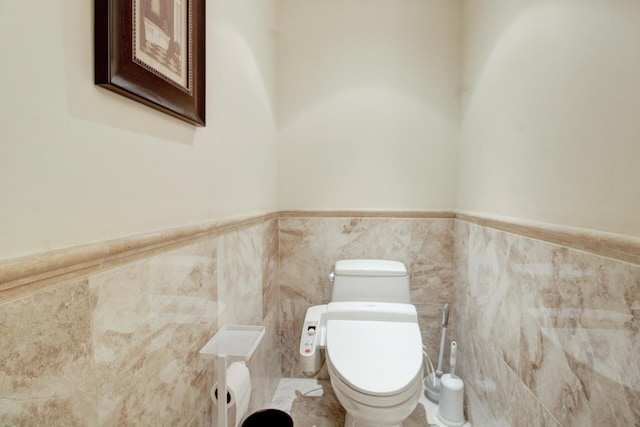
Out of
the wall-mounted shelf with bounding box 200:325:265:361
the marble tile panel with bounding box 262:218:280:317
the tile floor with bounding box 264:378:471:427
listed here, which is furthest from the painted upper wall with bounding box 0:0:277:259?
the tile floor with bounding box 264:378:471:427

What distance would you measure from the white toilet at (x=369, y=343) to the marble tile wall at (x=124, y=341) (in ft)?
1.56

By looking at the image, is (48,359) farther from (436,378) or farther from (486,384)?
(436,378)

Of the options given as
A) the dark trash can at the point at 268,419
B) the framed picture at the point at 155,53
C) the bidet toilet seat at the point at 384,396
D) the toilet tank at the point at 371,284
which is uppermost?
the framed picture at the point at 155,53

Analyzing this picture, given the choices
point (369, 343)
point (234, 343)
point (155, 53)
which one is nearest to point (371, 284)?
point (369, 343)

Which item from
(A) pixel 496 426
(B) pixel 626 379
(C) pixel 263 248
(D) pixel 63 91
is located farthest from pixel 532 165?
(D) pixel 63 91

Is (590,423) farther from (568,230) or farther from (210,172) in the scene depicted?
(210,172)

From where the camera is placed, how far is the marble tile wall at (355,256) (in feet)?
6.12

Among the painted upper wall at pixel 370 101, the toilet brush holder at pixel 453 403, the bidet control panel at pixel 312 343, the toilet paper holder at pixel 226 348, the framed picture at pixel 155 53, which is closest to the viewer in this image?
the framed picture at pixel 155 53

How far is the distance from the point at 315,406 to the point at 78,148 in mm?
1707

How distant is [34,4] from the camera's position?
1.49ft

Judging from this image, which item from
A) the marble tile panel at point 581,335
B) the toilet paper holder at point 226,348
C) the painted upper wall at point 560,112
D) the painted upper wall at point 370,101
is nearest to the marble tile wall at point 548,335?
the marble tile panel at point 581,335

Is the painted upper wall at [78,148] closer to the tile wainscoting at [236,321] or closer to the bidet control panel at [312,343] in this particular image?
the tile wainscoting at [236,321]

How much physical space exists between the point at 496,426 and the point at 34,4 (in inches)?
73.5

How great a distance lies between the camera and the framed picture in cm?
57
